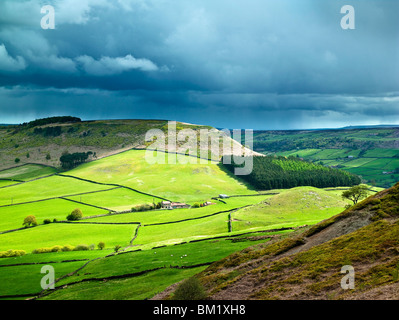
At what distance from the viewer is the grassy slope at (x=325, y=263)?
123ft

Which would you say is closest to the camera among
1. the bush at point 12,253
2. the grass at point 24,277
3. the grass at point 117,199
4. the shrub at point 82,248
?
the grass at point 24,277

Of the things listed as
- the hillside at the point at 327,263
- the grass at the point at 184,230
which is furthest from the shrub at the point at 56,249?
the hillside at the point at 327,263

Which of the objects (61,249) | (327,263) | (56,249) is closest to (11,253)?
(56,249)

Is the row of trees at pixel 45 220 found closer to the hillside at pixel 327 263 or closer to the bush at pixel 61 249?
the bush at pixel 61 249

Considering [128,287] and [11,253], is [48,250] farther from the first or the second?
[128,287]

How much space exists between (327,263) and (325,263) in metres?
0.28

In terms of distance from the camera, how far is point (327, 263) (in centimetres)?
4362

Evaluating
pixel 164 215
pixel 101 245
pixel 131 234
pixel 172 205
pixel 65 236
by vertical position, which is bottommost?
pixel 65 236

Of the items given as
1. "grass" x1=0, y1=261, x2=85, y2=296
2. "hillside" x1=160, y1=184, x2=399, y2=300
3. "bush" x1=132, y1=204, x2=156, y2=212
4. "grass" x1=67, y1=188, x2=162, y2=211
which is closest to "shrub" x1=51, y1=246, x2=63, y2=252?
"grass" x1=0, y1=261, x2=85, y2=296

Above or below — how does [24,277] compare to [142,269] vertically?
below

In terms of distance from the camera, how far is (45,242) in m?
112
